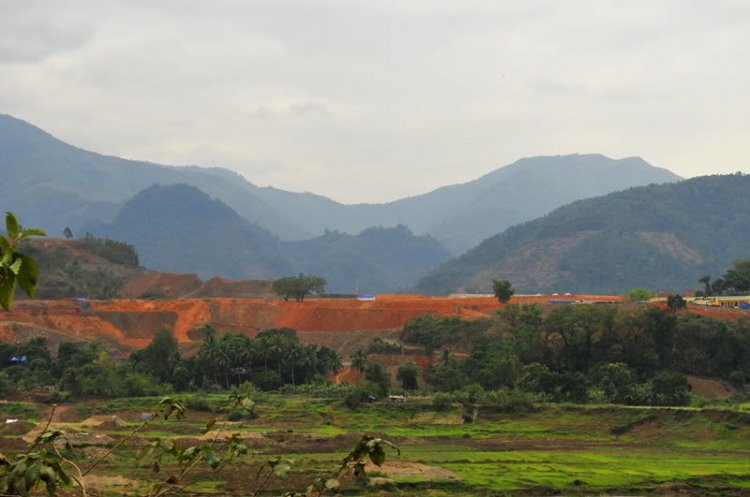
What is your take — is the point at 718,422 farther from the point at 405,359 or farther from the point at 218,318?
the point at 218,318

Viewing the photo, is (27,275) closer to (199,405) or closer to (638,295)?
(199,405)

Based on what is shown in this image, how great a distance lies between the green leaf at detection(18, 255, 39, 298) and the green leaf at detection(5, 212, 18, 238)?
268 mm

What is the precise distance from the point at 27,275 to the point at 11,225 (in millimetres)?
410

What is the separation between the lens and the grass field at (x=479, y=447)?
41750 millimetres

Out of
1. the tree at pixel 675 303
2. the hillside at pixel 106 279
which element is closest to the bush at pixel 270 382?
the tree at pixel 675 303

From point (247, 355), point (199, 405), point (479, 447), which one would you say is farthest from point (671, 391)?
point (247, 355)

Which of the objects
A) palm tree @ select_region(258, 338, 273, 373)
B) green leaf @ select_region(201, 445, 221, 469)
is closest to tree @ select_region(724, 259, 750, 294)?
palm tree @ select_region(258, 338, 273, 373)

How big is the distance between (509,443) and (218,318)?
7045 cm

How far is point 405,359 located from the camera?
89.8 m

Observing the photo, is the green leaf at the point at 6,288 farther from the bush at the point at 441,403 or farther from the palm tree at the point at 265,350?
the palm tree at the point at 265,350

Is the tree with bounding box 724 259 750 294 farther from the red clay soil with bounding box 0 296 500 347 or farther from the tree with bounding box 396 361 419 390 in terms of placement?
the tree with bounding box 396 361 419 390

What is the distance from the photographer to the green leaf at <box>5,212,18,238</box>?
6.32m

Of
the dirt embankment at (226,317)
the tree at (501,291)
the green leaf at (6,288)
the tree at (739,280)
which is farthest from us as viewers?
the tree at (739,280)

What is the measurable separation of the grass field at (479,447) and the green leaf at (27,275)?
24.9 m
